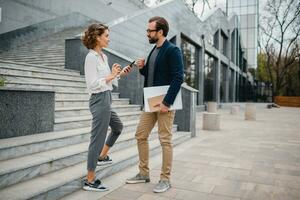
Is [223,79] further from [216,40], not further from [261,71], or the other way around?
[261,71]

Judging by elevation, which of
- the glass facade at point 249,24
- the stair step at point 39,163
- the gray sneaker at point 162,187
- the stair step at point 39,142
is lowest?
the gray sneaker at point 162,187

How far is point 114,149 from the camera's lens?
5387mm

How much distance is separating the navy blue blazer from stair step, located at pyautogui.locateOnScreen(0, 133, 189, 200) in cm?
146

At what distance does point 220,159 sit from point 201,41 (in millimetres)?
17646

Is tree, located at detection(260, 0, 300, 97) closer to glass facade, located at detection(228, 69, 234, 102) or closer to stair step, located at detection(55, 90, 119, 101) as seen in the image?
glass facade, located at detection(228, 69, 234, 102)

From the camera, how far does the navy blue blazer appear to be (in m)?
3.73

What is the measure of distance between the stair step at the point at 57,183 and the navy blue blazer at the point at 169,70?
146cm

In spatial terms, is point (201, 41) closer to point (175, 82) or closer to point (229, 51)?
point (229, 51)

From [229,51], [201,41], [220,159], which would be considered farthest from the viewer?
[229,51]

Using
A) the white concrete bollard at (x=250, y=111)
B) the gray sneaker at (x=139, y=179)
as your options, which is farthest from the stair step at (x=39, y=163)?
the white concrete bollard at (x=250, y=111)

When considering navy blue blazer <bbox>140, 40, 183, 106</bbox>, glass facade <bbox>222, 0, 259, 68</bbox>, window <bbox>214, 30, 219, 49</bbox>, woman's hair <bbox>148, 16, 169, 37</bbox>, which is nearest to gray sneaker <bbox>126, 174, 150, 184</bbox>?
navy blue blazer <bbox>140, 40, 183, 106</bbox>

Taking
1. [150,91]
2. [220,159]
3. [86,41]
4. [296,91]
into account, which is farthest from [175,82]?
[296,91]

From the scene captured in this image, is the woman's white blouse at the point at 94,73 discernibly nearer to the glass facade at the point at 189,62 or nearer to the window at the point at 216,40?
the glass facade at the point at 189,62

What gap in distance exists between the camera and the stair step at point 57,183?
315 centimetres
